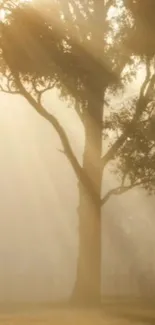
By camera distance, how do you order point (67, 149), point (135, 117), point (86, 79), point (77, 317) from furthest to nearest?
point (135, 117) → point (67, 149) → point (86, 79) → point (77, 317)

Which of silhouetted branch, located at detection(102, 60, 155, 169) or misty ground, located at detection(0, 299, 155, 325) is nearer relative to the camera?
misty ground, located at detection(0, 299, 155, 325)

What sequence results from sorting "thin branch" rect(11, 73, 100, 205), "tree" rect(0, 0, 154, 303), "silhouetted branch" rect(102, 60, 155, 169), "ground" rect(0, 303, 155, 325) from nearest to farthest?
1. "ground" rect(0, 303, 155, 325)
2. "tree" rect(0, 0, 154, 303)
3. "thin branch" rect(11, 73, 100, 205)
4. "silhouetted branch" rect(102, 60, 155, 169)

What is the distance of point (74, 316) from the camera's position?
1809 cm

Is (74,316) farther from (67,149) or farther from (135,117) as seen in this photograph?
(135,117)

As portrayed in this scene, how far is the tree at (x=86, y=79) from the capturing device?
23.7 metres

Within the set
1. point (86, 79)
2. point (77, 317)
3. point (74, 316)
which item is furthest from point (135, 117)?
point (77, 317)

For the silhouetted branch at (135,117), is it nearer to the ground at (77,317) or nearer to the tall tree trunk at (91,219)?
the tall tree trunk at (91,219)

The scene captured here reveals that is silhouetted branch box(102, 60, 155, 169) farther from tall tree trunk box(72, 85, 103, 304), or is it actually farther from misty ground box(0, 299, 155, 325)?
misty ground box(0, 299, 155, 325)

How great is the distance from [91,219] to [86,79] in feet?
15.7

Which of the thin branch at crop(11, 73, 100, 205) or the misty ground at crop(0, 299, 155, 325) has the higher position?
the thin branch at crop(11, 73, 100, 205)

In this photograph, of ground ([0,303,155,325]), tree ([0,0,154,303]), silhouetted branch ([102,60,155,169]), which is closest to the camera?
ground ([0,303,155,325])

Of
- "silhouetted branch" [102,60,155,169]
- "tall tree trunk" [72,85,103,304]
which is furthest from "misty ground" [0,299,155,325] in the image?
"silhouetted branch" [102,60,155,169]

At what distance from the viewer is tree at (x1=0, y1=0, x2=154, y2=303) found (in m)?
23.7

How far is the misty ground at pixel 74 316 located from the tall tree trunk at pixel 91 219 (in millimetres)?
2241
